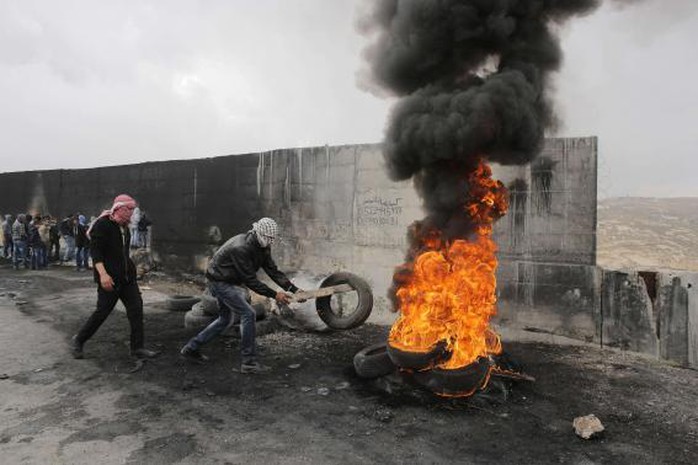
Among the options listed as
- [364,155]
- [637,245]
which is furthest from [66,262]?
[637,245]

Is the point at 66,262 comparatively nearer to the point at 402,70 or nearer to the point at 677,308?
the point at 402,70

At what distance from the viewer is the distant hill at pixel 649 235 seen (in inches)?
526

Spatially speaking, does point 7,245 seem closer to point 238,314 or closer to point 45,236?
point 45,236

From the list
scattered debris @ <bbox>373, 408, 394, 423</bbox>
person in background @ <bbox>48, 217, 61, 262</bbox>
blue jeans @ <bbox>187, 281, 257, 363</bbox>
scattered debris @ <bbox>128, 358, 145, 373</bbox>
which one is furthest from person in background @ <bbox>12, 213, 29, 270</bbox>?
scattered debris @ <bbox>373, 408, 394, 423</bbox>

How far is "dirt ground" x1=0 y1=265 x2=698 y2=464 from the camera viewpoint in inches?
156

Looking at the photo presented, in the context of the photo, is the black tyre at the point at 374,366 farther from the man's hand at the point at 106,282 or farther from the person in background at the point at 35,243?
the person in background at the point at 35,243

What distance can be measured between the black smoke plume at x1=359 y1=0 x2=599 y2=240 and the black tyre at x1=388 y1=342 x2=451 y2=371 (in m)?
1.52

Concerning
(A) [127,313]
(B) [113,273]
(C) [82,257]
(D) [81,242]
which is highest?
(D) [81,242]

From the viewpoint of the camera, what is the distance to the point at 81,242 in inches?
579

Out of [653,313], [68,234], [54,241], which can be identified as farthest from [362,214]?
[54,241]

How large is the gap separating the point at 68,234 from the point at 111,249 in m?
11.1

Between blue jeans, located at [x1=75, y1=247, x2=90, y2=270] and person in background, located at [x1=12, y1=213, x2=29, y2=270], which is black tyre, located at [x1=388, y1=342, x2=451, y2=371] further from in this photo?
person in background, located at [x1=12, y1=213, x2=29, y2=270]

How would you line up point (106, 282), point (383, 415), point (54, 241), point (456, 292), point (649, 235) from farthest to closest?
point (649, 235) < point (54, 241) < point (106, 282) < point (456, 292) < point (383, 415)

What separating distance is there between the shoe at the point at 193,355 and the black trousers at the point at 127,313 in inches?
21.9
